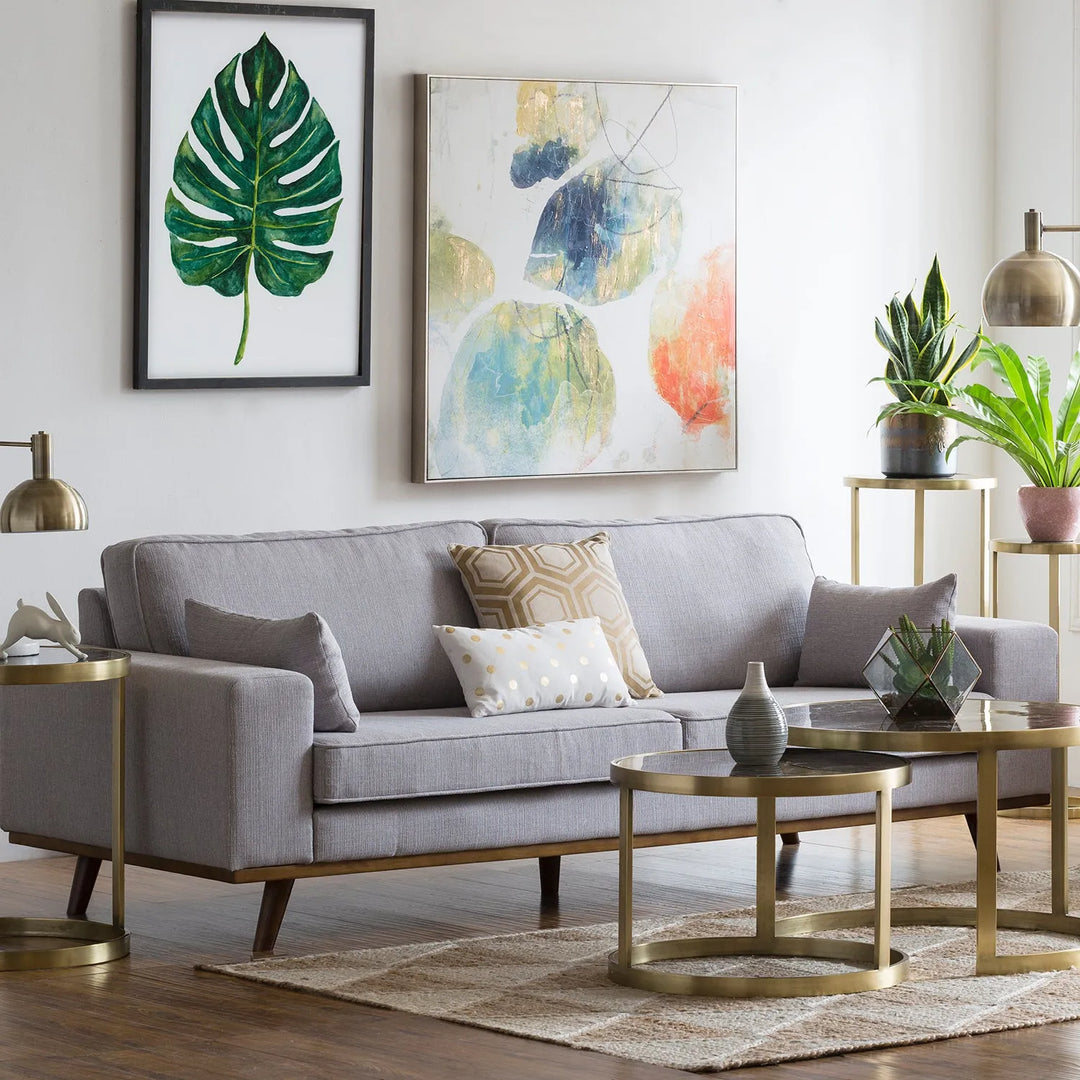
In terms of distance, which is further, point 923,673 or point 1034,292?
point 1034,292

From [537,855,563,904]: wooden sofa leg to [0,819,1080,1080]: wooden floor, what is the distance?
59mm

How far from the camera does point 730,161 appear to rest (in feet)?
21.2

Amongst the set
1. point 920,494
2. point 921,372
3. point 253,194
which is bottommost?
point 920,494

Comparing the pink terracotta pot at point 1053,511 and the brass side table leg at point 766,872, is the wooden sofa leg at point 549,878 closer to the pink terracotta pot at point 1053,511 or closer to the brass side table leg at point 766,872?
the brass side table leg at point 766,872

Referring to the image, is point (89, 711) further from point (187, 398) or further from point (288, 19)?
point (288, 19)

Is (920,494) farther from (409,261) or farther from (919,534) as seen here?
(409,261)

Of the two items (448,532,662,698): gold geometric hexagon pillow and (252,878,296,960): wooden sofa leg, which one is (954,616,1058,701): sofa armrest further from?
(252,878,296,960): wooden sofa leg

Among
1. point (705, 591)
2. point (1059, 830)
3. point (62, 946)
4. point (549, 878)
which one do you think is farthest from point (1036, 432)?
point (62, 946)

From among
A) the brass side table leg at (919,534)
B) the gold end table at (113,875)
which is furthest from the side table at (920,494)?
the gold end table at (113,875)

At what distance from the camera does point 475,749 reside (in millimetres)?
4461

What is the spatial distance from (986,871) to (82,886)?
75.8 inches

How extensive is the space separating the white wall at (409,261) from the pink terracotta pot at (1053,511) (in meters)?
0.81

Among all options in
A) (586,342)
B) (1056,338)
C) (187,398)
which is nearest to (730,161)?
(586,342)

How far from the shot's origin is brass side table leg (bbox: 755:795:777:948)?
13.4 ft
